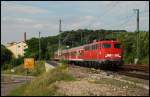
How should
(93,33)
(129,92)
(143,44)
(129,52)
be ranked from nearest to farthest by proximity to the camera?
(129,92) < (143,44) < (129,52) < (93,33)

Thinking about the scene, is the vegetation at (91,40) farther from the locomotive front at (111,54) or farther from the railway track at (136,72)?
the railway track at (136,72)

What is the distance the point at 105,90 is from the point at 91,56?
3028 cm

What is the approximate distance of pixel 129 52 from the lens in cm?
7281

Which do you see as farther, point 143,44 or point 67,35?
point 67,35

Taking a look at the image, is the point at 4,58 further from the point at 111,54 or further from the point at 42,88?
the point at 42,88

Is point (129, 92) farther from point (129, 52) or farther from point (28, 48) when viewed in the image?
point (28, 48)

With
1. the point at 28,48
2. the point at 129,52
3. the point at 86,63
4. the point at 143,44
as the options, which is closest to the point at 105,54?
the point at 86,63

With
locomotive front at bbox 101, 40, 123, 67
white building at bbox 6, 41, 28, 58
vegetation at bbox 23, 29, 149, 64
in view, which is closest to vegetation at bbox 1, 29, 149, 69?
vegetation at bbox 23, 29, 149, 64

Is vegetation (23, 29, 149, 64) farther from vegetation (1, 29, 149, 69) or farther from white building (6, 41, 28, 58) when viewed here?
white building (6, 41, 28, 58)

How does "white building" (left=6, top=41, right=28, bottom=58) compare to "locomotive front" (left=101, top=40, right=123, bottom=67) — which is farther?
"white building" (left=6, top=41, right=28, bottom=58)

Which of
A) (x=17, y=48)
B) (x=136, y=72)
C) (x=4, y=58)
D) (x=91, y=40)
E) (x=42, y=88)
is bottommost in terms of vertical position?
(x=4, y=58)

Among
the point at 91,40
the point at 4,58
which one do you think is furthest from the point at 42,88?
the point at 4,58

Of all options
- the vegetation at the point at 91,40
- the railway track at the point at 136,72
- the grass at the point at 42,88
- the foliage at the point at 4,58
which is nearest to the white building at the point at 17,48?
the vegetation at the point at 91,40

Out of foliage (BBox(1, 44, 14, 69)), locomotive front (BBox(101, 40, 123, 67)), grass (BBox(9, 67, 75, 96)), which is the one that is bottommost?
foliage (BBox(1, 44, 14, 69))
